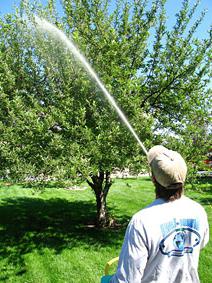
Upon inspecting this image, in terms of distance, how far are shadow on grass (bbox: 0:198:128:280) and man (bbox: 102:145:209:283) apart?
6203mm

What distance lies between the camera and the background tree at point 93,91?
28.3 feet

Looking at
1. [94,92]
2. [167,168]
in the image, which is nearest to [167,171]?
[167,168]

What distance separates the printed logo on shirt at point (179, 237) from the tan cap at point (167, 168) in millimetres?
330

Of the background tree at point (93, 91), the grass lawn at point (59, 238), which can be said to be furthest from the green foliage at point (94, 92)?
the grass lawn at point (59, 238)

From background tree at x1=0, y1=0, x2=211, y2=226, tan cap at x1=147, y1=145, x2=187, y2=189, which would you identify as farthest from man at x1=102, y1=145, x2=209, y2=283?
background tree at x1=0, y1=0, x2=211, y2=226

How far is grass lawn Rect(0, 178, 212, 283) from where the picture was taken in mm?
8195

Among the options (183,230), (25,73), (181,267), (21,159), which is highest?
(25,73)

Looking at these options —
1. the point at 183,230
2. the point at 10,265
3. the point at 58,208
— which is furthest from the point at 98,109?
the point at 58,208

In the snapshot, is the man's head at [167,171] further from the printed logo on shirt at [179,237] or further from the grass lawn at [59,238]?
the grass lawn at [59,238]

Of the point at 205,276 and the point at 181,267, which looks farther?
the point at 205,276

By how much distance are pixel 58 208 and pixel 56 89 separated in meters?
7.76

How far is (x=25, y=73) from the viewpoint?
32.9 ft

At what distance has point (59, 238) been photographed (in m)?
10.9

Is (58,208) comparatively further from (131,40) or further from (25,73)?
(131,40)
